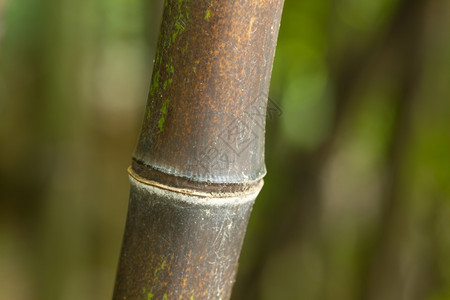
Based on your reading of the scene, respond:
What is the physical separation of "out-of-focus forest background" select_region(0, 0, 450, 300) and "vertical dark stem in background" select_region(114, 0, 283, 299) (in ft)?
3.43

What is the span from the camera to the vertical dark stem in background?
0.46 m

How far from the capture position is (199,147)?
0.47 meters

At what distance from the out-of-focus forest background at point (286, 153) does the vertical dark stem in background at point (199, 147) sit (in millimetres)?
1046

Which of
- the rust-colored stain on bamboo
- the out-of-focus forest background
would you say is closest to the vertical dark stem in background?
the rust-colored stain on bamboo

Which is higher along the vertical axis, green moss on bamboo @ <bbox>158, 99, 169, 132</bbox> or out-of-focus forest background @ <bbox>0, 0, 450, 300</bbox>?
green moss on bamboo @ <bbox>158, 99, 169, 132</bbox>

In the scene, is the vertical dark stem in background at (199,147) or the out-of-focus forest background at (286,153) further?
the out-of-focus forest background at (286,153)

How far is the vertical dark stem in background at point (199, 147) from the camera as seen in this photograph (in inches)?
18.0

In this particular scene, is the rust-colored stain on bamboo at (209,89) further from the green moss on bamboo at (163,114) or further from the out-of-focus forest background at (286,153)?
the out-of-focus forest background at (286,153)

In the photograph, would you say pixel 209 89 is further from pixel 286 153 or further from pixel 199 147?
pixel 286 153

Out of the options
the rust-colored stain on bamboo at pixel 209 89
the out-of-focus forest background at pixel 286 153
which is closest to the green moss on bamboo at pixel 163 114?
the rust-colored stain on bamboo at pixel 209 89

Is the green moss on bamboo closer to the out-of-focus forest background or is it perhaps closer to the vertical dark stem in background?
the vertical dark stem in background

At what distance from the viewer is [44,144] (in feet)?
5.75

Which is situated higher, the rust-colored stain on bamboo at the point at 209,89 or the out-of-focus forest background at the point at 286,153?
the rust-colored stain on bamboo at the point at 209,89

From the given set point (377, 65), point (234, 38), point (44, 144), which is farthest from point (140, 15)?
point (234, 38)
